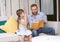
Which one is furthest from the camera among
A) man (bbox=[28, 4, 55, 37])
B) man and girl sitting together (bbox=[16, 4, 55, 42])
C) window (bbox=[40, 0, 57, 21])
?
window (bbox=[40, 0, 57, 21])

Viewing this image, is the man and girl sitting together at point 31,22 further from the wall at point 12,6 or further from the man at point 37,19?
the wall at point 12,6

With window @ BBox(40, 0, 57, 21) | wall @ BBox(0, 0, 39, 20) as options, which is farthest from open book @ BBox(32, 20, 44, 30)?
wall @ BBox(0, 0, 39, 20)

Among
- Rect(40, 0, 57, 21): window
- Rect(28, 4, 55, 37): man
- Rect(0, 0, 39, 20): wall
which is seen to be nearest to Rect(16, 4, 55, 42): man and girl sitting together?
Rect(28, 4, 55, 37): man

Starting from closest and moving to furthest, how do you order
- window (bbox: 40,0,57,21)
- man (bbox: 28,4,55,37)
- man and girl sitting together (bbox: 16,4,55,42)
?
1. man and girl sitting together (bbox: 16,4,55,42)
2. man (bbox: 28,4,55,37)
3. window (bbox: 40,0,57,21)

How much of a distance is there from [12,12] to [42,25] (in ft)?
3.34

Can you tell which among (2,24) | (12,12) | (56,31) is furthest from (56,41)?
(12,12)

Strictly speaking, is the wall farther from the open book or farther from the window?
the open book

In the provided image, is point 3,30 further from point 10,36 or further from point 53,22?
point 53,22

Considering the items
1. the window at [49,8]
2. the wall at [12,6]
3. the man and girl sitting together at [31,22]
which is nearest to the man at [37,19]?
the man and girl sitting together at [31,22]

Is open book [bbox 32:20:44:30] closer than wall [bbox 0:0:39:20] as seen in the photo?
Yes

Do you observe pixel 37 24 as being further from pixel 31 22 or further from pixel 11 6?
pixel 11 6

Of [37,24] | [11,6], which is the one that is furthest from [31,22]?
[11,6]

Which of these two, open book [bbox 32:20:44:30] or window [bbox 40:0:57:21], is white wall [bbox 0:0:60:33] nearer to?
window [bbox 40:0:57:21]

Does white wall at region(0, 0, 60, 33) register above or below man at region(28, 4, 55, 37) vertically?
above
